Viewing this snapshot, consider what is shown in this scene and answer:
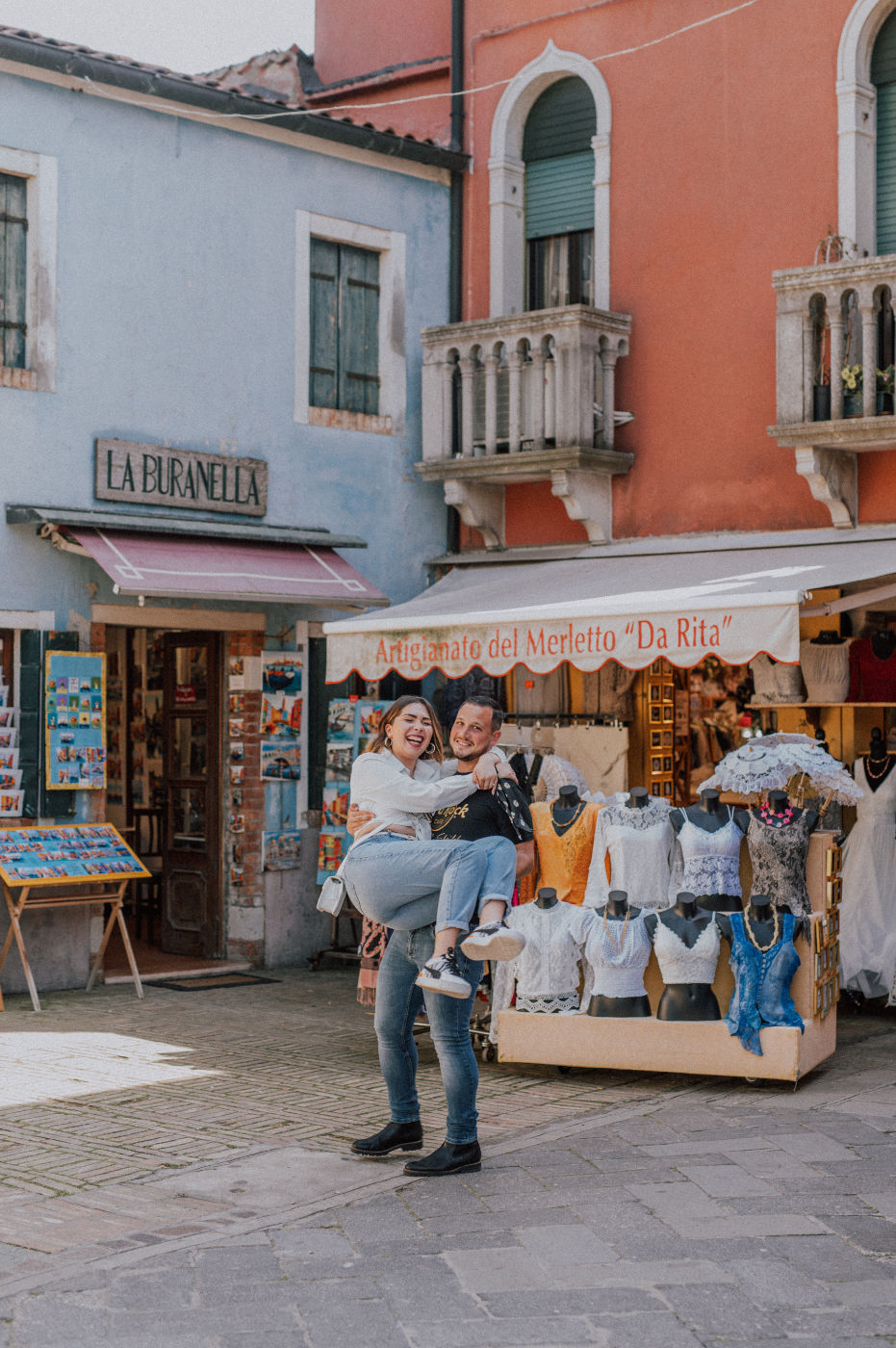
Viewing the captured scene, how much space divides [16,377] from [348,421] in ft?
9.12

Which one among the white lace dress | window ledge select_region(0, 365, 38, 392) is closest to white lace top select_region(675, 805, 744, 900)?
the white lace dress

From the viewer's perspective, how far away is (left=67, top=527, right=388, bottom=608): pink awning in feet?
34.2

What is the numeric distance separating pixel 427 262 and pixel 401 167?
29.1 inches

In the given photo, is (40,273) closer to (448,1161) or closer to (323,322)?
(323,322)

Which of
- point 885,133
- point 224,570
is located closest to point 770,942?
point 224,570

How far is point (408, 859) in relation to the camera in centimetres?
614

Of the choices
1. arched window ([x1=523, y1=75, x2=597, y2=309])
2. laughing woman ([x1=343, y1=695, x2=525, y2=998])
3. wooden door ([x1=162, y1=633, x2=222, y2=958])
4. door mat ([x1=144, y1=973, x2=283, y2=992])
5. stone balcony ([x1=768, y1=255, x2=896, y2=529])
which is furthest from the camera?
arched window ([x1=523, y1=75, x2=597, y2=309])

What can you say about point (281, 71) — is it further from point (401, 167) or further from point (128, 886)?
point (128, 886)

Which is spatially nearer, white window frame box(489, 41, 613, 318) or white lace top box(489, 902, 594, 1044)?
white lace top box(489, 902, 594, 1044)

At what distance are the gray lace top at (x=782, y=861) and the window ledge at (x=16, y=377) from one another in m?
5.41

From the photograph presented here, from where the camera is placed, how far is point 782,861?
8383 mm

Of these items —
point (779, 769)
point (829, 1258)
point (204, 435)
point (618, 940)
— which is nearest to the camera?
point (829, 1258)

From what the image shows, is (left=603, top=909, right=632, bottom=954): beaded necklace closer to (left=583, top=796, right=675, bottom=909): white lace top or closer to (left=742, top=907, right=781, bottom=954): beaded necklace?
(left=583, top=796, right=675, bottom=909): white lace top

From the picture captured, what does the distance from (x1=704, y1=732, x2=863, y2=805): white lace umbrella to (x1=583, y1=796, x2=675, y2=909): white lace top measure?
1.66 feet
